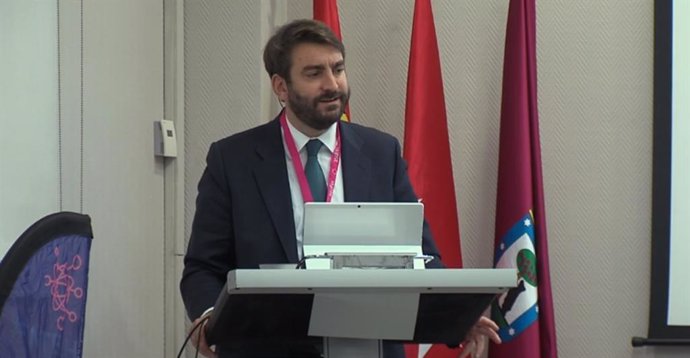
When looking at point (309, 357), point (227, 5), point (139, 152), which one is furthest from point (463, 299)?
point (227, 5)

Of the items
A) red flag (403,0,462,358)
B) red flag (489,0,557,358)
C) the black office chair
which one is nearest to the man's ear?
the black office chair

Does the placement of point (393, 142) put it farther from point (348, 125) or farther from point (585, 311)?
point (585, 311)

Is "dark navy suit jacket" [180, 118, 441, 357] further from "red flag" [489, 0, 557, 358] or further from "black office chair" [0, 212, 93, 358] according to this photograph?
"red flag" [489, 0, 557, 358]

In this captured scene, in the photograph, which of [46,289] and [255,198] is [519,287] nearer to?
[255,198]

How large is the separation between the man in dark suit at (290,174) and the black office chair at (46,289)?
439mm

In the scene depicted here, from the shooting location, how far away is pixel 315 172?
278cm

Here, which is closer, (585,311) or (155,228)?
(155,228)

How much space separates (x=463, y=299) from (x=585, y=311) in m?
2.48

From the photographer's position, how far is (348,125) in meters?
2.88

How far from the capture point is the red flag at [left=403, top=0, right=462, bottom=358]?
13.5 feet

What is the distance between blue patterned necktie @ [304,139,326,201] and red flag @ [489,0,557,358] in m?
1.42

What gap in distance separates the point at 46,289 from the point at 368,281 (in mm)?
640

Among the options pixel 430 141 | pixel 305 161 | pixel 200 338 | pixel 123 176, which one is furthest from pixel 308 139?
pixel 430 141

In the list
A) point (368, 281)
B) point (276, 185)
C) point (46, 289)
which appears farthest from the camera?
point (276, 185)
